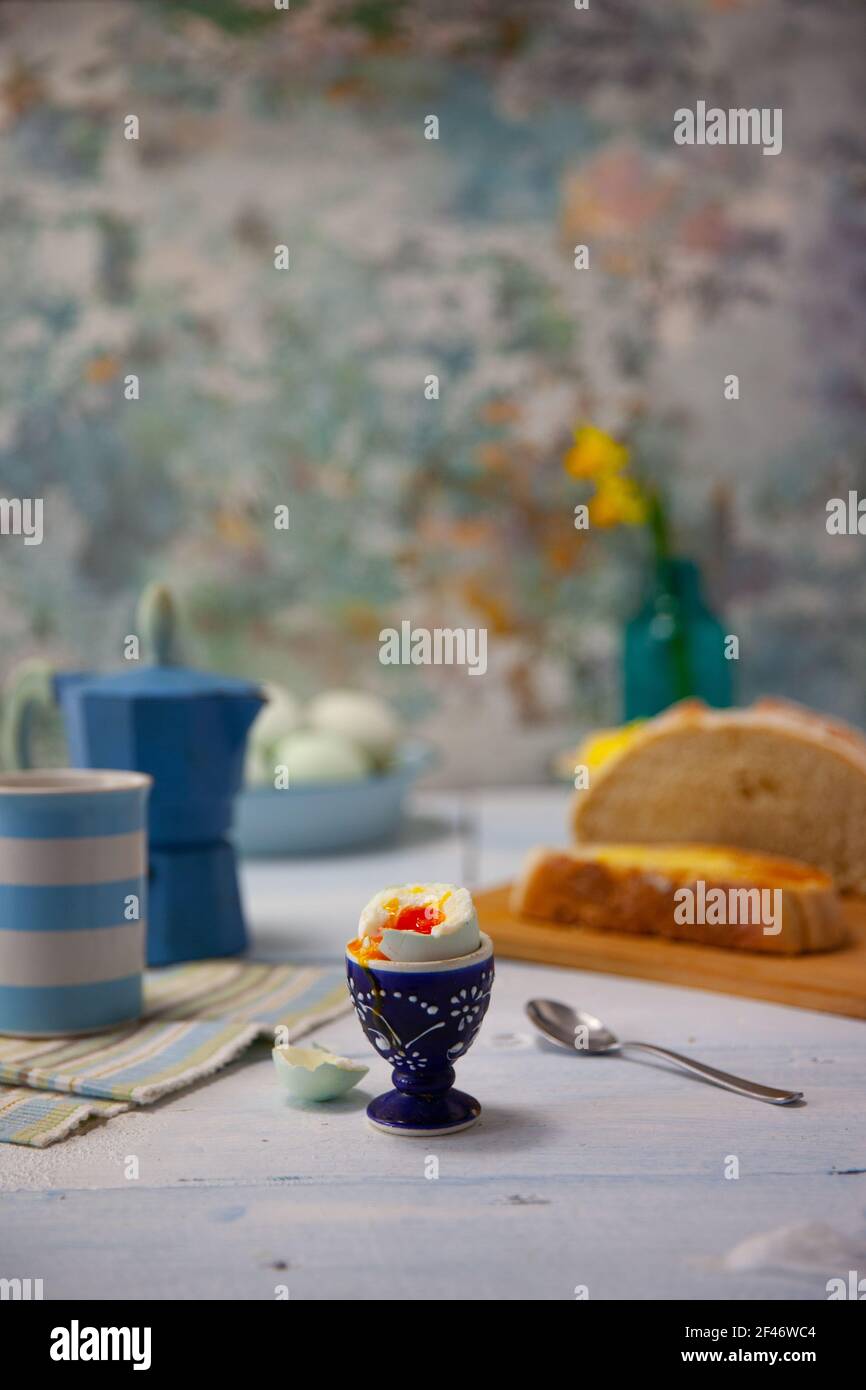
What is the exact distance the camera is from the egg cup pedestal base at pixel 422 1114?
0.83 meters

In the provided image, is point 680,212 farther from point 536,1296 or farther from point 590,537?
point 536,1296

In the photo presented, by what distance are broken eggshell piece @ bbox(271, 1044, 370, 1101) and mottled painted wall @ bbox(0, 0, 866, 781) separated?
1754 millimetres

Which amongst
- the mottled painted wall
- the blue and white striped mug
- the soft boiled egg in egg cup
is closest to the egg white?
the soft boiled egg in egg cup

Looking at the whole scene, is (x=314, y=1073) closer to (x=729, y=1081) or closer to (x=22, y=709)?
(x=729, y=1081)

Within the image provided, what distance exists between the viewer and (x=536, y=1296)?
64 centimetres

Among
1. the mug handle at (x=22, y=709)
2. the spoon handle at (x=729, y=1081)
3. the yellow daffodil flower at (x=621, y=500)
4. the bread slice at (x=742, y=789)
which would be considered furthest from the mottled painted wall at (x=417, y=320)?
the spoon handle at (x=729, y=1081)

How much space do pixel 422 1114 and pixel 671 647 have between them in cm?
125

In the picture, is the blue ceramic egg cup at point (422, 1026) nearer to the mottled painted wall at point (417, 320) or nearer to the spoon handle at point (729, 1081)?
the spoon handle at point (729, 1081)

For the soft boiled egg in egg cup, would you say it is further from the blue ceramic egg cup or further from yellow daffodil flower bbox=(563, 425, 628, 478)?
yellow daffodil flower bbox=(563, 425, 628, 478)

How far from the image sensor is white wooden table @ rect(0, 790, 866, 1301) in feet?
2.14

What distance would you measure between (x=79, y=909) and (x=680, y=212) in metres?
2.16

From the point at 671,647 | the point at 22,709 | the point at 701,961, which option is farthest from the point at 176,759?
the point at 671,647

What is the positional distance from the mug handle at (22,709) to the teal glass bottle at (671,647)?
40.8 inches

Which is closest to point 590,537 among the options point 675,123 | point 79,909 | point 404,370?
point 404,370
